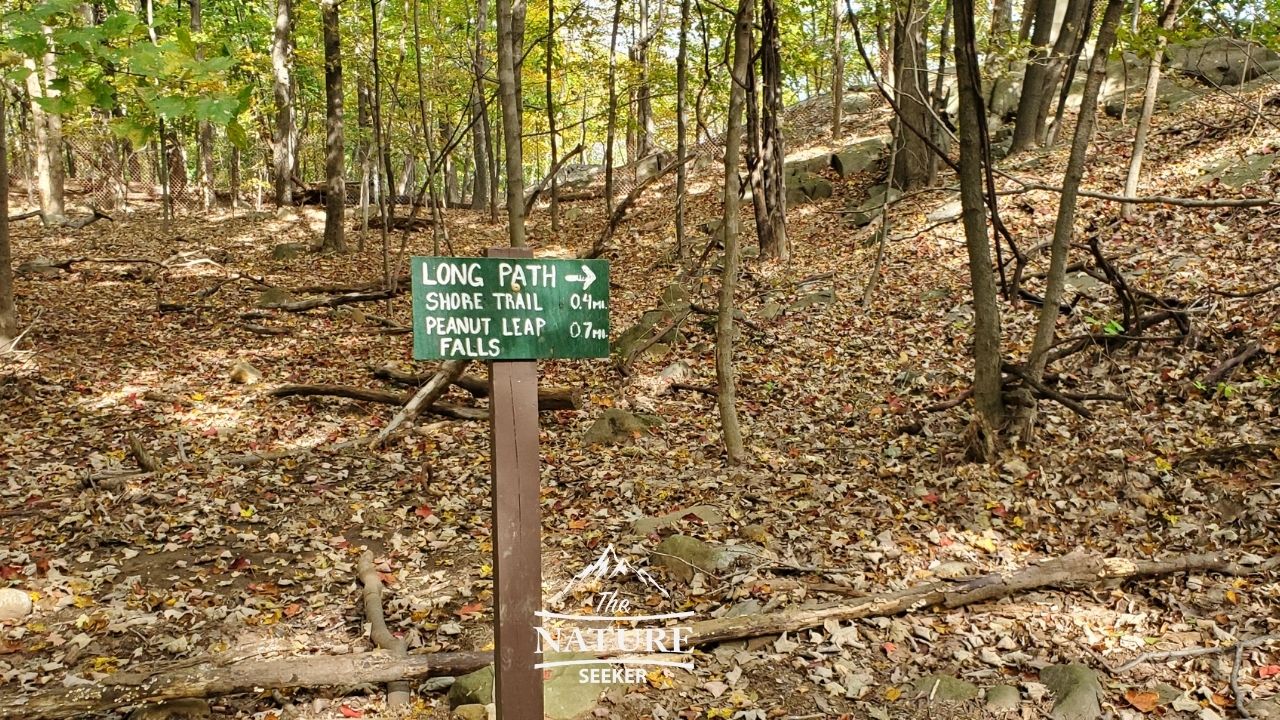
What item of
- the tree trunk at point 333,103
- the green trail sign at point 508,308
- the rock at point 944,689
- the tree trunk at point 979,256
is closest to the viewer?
the green trail sign at point 508,308

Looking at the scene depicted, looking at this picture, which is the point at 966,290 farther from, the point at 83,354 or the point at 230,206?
the point at 230,206

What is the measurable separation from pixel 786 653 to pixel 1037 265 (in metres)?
7.78

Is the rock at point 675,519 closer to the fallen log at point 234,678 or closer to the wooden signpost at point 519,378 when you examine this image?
the fallen log at point 234,678

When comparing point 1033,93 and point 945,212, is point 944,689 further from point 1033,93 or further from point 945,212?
point 1033,93

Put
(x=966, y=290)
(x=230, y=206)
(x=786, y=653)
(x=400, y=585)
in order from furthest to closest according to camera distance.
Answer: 1. (x=230, y=206)
2. (x=966, y=290)
3. (x=400, y=585)
4. (x=786, y=653)

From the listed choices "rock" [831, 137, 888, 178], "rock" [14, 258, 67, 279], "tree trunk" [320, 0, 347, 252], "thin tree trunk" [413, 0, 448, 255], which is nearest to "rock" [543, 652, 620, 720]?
"thin tree trunk" [413, 0, 448, 255]

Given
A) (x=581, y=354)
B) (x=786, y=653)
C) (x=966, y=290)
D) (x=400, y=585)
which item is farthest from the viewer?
(x=966, y=290)

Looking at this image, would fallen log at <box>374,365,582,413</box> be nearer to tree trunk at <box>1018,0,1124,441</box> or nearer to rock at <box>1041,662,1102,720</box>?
tree trunk at <box>1018,0,1124,441</box>

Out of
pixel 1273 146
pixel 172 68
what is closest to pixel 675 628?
pixel 172 68

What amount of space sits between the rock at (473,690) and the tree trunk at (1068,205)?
485cm

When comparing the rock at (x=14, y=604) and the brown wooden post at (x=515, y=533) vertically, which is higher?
the brown wooden post at (x=515, y=533)

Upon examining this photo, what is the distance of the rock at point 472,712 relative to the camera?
3895 millimetres

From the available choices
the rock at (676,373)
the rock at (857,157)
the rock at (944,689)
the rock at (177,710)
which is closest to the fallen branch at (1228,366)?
the rock at (944,689)

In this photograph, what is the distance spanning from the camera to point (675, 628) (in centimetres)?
446
